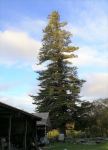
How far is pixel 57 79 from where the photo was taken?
57.4m

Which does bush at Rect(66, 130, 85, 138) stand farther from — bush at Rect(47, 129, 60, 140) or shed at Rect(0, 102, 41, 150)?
shed at Rect(0, 102, 41, 150)

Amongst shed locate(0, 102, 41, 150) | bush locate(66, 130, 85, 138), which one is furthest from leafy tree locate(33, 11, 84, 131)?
shed locate(0, 102, 41, 150)

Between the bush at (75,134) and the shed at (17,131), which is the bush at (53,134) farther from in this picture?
the shed at (17,131)

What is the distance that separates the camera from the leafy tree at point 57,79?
185 feet

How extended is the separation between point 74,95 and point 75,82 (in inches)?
82.4

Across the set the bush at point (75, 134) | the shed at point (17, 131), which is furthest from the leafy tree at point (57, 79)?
the shed at point (17, 131)

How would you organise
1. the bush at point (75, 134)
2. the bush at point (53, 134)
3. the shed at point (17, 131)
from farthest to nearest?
1. the bush at point (75, 134)
2. the bush at point (53, 134)
3. the shed at point (17, 131)

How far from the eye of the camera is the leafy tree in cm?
5653

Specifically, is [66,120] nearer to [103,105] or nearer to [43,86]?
[43,86]

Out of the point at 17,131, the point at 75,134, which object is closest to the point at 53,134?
the point at 75,134

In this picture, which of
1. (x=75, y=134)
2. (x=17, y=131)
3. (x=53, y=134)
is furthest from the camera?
(x=75, y=134)

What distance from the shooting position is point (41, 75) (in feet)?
194

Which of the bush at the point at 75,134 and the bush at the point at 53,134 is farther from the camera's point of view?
the bush at the point at 75,134

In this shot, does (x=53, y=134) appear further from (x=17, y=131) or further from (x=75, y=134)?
(x=17, y=131)
